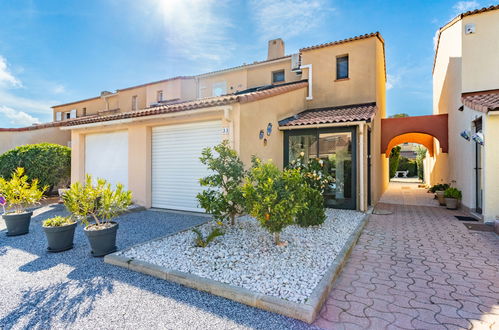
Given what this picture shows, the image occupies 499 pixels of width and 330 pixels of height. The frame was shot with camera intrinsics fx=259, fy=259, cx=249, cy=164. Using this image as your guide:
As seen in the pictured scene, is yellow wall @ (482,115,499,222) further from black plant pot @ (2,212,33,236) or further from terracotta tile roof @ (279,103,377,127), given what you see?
black plant pot @ (2,212,33,236)

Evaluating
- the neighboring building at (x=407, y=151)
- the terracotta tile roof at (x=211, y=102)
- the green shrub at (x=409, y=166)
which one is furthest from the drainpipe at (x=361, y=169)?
the neighboring building at (x=407, y=151)

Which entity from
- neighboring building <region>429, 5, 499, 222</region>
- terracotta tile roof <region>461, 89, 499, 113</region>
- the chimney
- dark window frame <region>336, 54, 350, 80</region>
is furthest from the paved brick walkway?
the chimney

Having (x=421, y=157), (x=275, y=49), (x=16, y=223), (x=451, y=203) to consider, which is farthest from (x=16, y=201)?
(x=421, y=157)

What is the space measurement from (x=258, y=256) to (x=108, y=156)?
9.82 metres

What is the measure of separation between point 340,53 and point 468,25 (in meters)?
5.20

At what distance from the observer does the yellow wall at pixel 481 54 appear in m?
10.6

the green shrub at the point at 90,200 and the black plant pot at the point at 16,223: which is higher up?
the green shrub at the point at 90,200

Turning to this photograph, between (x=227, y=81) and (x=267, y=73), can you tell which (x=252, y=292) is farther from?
(x=227, y=81)

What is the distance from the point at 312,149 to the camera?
11.2 metres

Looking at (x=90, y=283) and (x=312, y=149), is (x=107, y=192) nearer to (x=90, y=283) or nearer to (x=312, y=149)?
(x=90, y=283)

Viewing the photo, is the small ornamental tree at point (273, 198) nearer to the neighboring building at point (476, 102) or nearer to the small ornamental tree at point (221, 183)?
Answer: the small ornamental tree at point (221, 183)

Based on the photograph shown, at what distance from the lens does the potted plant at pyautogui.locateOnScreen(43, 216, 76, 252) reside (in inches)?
230

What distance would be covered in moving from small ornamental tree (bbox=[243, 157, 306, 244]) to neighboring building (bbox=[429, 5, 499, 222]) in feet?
22.7

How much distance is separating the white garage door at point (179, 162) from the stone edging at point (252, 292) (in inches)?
187
